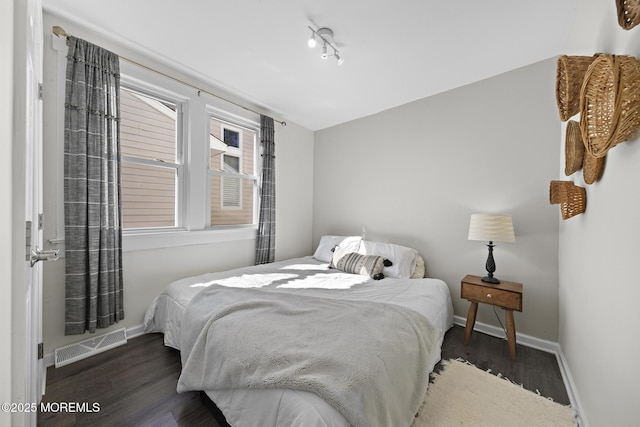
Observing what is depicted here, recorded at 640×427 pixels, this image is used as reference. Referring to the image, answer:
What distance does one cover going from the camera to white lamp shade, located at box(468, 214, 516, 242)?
210cm

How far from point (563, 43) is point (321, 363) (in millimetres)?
3001

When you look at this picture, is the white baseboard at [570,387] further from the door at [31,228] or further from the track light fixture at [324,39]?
the track light fixture at [324,39]

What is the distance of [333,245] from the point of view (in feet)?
10.9

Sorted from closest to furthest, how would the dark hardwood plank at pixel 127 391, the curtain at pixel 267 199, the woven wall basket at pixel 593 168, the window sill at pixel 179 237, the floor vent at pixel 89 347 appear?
the woven wall basket at pixel 593 168
the dark hardwood plank at pixel 127 391
the floor vent at pixel 89 347
the window sill at pixel 179 237
the curtain at pixel 267 199

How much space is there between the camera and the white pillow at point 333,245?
309 centimetres

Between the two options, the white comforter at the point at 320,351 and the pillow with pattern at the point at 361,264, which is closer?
the white comforter at the point at 320,351

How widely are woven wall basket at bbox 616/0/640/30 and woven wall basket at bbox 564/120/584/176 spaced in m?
0.68

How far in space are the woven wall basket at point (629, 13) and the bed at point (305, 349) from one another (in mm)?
1573

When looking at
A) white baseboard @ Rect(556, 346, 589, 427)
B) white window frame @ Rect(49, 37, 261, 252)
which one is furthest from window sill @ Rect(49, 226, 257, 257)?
white baseboard @ Rect(556, 346, 589, 427)

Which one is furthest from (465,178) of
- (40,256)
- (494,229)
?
(40,256)

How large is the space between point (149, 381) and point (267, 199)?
215 centimetres

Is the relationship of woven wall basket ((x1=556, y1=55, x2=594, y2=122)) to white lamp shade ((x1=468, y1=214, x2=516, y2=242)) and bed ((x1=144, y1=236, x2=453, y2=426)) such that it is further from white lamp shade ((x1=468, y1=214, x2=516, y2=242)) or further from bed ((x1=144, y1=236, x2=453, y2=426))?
bed ((x1=144, y1=236, x2=453, y2=426))

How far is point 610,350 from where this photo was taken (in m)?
1.06

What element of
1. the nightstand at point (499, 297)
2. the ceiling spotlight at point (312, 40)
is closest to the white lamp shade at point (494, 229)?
the nightstand at point (499, 297)
